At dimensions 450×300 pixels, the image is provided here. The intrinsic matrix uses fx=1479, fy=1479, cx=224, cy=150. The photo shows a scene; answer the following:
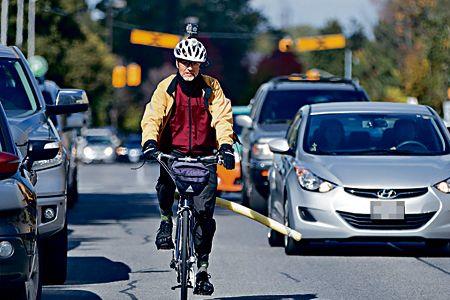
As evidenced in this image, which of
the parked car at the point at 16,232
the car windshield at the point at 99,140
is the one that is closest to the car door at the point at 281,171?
the parked car at the point at 16,232

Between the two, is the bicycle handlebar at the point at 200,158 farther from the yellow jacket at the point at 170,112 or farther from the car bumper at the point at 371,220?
the car bumper at the point at 371,220

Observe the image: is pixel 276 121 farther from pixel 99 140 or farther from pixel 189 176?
pixel 99 140

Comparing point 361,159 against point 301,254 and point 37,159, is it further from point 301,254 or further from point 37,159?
point 37,159

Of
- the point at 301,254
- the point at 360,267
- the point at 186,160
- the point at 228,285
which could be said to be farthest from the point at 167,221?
the point at 301,254

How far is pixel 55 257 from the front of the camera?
12.0 meters

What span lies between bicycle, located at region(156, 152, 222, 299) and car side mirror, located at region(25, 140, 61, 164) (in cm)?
118

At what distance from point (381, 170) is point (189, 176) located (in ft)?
15.9

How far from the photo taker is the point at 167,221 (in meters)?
10.4

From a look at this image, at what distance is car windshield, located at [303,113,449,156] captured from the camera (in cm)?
1521

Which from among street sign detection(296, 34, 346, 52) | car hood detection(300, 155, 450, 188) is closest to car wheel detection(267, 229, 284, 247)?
car hood detection(300, 155, 450, 188)

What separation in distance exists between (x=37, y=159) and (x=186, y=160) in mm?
1797

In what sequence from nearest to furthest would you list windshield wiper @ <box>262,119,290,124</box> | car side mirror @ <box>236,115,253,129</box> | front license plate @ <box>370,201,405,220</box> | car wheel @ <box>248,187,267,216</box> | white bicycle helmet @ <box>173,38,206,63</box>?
1. white bicycle helmet @ <box>173,38,206,63</box>
2. front license plate @ <box>370,201,405,220</box>
3. car side mirror @ <box>236,115,253,129</box>
4. car wheel @ <box>248,187,267,216</box>
5. windshield wiper @ <box>262,119,290,124</box>

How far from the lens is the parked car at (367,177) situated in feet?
46.4

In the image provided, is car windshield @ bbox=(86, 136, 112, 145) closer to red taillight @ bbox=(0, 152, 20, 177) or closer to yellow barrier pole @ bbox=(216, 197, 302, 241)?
yellow barrier pole @ bbox=(216, 197, 302, 241)
